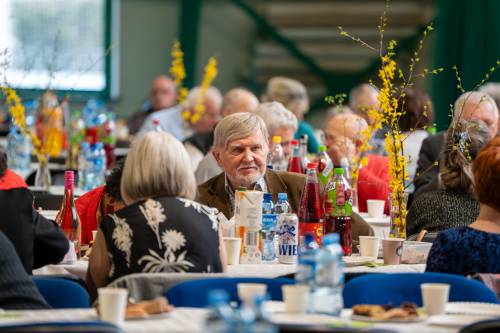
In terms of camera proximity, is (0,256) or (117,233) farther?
(117,233)

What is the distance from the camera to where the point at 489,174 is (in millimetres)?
3984

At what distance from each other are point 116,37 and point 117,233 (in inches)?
471

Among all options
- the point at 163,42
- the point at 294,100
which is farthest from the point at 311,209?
the point at 163,42

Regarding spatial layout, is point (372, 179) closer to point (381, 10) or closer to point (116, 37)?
point (381, 10)

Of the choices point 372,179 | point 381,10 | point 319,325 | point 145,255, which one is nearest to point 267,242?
point 145,255

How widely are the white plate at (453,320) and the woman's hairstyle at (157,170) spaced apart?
3.22ft

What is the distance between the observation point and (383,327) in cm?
310

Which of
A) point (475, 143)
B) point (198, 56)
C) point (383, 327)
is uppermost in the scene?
point (198, 56)

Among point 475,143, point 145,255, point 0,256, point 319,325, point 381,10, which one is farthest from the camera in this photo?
point 381,10

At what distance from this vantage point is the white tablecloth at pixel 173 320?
9.87ft

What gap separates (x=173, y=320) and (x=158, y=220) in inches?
28.7

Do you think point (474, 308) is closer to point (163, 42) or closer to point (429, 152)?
point (429, 152)

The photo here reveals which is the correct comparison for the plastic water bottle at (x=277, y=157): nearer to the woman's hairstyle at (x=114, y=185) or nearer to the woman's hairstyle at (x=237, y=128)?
the woman's hairstyle at (x=237, y=128)

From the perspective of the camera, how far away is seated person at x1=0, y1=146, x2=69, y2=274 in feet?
12.9
